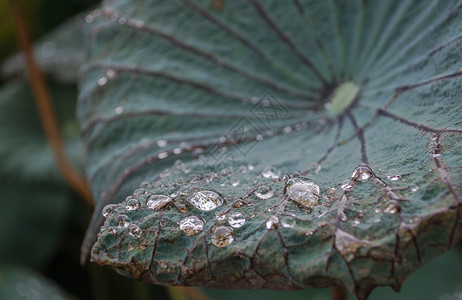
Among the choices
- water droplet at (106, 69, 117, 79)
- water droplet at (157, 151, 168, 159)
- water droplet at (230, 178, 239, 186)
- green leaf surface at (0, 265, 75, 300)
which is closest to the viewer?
water droplet at (230, 178, 239, 186)

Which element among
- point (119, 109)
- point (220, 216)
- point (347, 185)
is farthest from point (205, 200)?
point (119, 109)

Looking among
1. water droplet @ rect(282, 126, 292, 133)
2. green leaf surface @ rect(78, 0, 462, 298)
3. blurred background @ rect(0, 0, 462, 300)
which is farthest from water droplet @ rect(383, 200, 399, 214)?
blurred background @ rect(0, 0, 462, 300)

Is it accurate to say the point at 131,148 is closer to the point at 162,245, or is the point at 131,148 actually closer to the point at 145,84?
the point at 145,84

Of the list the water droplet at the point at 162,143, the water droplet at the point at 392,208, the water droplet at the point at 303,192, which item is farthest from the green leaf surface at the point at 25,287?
the water droplet at the point at 392,208

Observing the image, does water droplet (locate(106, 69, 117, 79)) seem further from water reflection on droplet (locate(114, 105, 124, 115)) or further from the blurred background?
the blurred background

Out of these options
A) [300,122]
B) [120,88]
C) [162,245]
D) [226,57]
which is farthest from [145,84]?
[162,245]

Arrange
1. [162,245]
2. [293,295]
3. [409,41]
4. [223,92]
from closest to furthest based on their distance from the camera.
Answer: [162,245] < [409,41] < [223,92] < [293,295]

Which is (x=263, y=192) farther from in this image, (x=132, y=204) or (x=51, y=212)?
(x=51, y=212)
